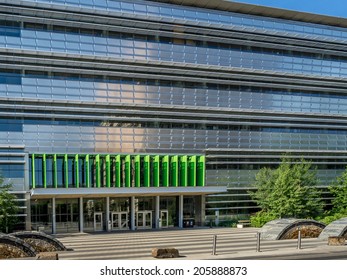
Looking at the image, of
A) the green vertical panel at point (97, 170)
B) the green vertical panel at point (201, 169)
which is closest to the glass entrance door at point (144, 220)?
the green vertical panel at point (97, 170)

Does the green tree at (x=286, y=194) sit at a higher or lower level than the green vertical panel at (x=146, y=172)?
lower

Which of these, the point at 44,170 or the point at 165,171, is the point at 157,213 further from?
the point at 44,170

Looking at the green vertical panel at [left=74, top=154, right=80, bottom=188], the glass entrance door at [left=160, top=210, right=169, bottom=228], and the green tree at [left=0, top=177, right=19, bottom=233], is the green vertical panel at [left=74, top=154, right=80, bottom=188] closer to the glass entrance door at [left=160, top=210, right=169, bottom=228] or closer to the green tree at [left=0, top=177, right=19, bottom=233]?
the green tree at [left=0, top=177, right=19, bottom=233]

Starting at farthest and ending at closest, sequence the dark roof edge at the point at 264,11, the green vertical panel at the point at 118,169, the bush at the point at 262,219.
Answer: the dark roof edge at the point at 264,11 → the bush at the point at 262,219 → the green vertical panel at the point at 118,169

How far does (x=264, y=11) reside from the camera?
51.1 m

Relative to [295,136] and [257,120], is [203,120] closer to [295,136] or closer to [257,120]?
[257,120]

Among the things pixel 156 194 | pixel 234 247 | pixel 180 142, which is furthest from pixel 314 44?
pixel 234 247

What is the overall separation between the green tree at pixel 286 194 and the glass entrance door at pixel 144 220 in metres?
11.1

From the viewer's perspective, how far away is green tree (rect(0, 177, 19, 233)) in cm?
3581

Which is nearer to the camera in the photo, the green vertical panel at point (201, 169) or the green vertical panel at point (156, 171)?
the green vertical panel at point (156, 171)

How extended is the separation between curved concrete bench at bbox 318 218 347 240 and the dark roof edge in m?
28.1

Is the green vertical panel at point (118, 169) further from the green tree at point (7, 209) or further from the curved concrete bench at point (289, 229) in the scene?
the curved concrete bench at point (289, 229)

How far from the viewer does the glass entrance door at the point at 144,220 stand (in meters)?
45.8

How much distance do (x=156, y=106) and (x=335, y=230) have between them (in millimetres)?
22865
